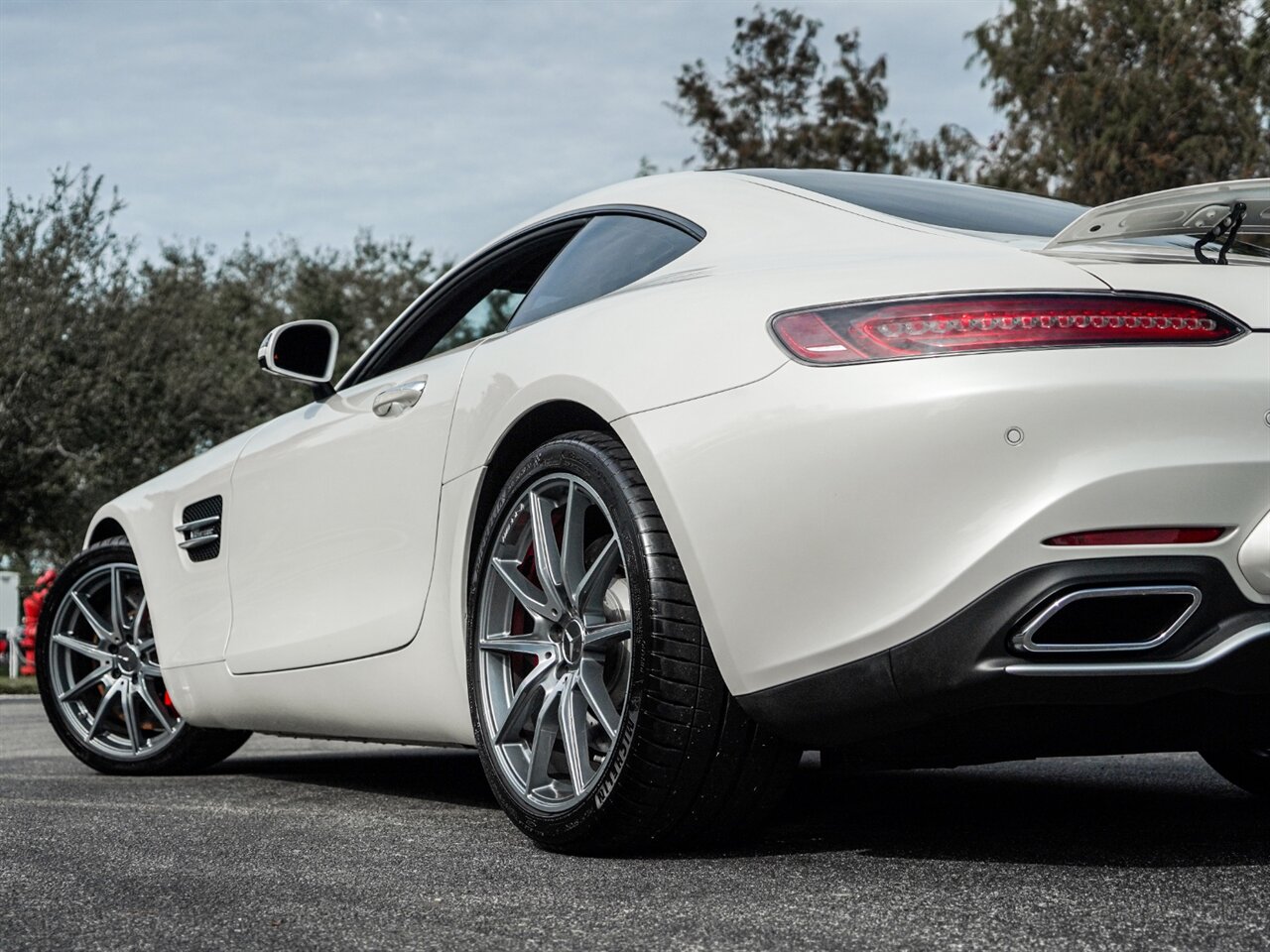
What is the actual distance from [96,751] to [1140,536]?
3.78 meters

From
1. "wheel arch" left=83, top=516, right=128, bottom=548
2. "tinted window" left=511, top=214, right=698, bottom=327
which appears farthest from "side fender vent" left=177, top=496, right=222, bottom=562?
"tinted window" left=511, top=214, right=698, bottom=327

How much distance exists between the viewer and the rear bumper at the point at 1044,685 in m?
2.27

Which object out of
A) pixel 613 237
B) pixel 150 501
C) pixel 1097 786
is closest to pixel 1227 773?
pixel 1097 786

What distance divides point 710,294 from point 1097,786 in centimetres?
220

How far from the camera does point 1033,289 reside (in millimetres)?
2406

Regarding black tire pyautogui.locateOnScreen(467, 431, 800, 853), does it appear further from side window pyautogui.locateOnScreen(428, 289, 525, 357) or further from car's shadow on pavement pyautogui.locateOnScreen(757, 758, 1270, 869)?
side window pyautogui.locateOnScreen(428, 289, 525, 357)

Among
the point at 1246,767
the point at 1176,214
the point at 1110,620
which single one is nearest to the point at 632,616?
the point at 1110,620

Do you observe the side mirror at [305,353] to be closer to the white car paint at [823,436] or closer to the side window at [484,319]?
the side window at [484,319]

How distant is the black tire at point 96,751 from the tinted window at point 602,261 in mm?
2001

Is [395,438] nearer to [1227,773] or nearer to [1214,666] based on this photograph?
[1214,666]

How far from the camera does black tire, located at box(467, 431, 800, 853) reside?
2627 mm

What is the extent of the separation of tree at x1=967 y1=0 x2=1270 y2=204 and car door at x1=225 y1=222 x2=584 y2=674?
22.3 metres

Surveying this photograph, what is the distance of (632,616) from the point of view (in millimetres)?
2693

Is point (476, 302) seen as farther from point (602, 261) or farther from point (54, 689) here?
point (54, 689)
